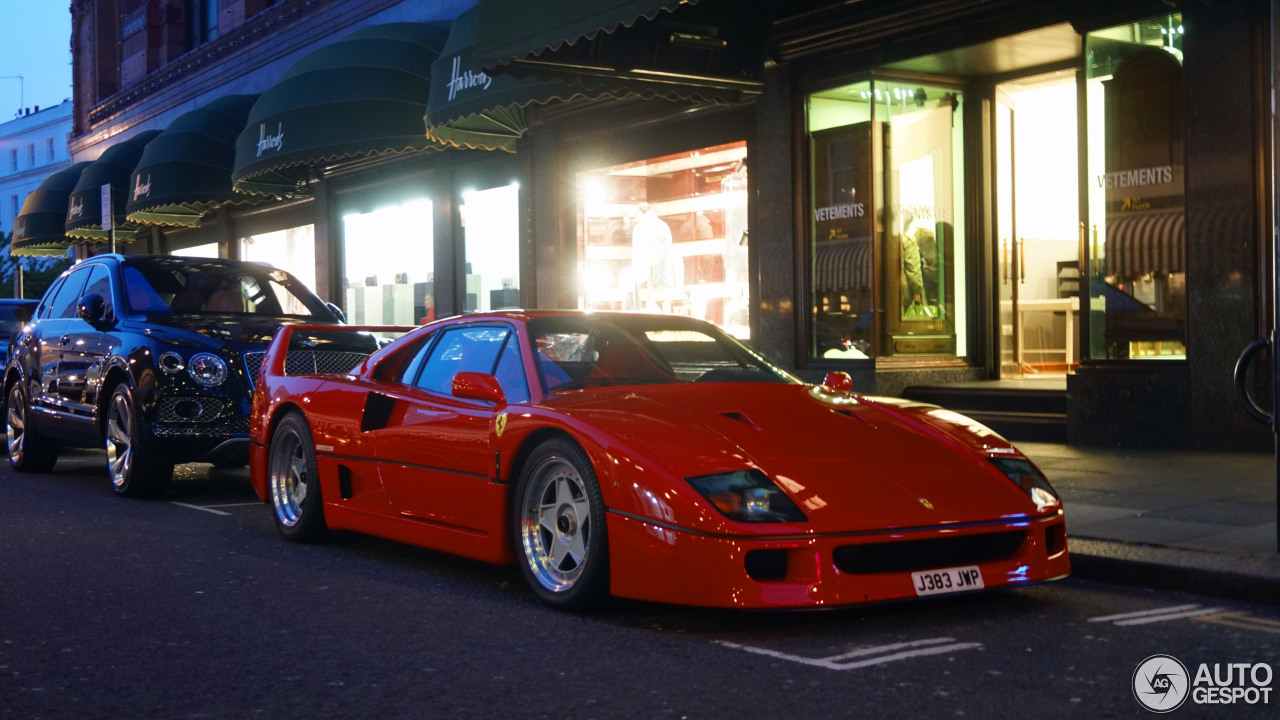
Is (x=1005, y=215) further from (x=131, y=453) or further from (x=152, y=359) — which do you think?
(x=131, y=453)

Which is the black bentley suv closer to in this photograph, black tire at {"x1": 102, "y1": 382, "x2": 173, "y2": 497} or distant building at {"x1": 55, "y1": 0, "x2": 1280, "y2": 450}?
black tire at {"x1": 102, "y1": 382, "x2": 173, "y2": 497}

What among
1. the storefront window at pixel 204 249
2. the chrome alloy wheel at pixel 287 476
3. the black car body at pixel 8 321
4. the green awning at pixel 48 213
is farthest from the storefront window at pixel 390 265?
the chrome alloy wheel at pixel 287 476

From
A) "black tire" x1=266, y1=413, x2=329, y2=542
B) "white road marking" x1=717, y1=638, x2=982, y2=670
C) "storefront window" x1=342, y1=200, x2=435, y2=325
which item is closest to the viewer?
"white road marking" x1=717, y1=638, x2=982, y2=670

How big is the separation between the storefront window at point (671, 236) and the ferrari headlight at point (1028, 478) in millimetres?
9033

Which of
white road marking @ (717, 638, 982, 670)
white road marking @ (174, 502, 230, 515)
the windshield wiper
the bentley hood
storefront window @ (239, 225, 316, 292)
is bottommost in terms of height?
white road marking @ (174, 502, 230, 515)

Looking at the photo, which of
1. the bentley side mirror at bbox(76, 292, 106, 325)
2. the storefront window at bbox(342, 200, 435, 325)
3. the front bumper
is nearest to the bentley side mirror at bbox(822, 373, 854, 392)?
the front bumper

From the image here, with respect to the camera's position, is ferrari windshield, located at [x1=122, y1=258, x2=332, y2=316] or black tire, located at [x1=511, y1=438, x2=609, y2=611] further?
ferrari windshield, located at [x1=122, y1=258, x2=332, y2=316]

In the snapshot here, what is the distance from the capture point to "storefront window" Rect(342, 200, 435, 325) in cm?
1984

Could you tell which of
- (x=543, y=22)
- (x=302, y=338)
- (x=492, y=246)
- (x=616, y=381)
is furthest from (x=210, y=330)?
(x=492, y=246)

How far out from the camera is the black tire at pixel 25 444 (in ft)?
37.7

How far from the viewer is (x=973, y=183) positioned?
13523mm

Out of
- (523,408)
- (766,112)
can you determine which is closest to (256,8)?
(766,112)

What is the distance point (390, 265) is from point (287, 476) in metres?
13.3

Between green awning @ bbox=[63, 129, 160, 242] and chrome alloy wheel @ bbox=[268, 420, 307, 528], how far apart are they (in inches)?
746
